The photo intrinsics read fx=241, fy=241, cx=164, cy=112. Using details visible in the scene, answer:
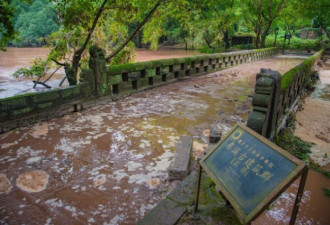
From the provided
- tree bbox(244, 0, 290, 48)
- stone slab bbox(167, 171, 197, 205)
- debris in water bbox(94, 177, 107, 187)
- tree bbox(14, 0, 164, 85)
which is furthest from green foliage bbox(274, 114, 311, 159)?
tree bbox(244, 0, 290, 48)

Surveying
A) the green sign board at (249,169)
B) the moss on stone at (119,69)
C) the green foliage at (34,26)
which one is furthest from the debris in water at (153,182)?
the green foliage at (34,26)

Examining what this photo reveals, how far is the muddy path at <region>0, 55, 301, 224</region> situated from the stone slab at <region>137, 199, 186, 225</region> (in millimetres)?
306

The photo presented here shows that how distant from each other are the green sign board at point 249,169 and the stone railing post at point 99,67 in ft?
16.1

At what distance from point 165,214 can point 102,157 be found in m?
1.84

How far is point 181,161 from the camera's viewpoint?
362 cm

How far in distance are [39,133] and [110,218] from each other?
2896mm

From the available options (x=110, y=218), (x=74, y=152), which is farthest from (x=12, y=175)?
(x=110, y=218)

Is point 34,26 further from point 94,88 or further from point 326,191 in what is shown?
point 326,191

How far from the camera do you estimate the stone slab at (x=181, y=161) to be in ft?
11.2

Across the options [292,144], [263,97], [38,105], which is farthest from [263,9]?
[38,105]

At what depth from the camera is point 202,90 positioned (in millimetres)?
9008

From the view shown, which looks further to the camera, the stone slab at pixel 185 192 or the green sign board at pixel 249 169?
the stone slab at pixel 185 192

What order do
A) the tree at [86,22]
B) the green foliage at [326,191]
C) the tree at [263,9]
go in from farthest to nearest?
the tree at [263,9] < the tree at [86,22] < the green foliage at [326,191]

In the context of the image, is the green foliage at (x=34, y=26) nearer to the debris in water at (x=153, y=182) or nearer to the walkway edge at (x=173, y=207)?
the debris in water at (x=153, y=182)
